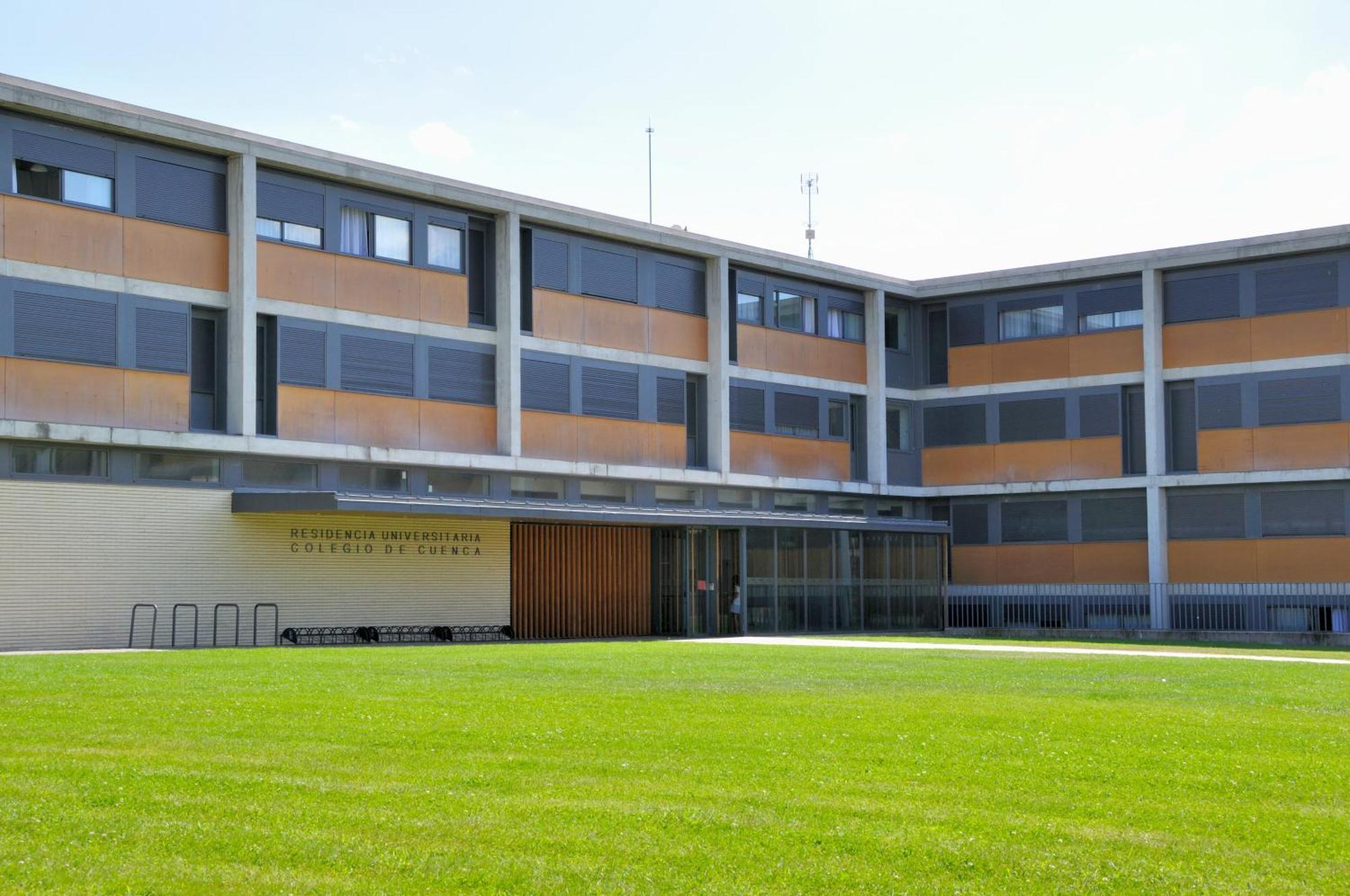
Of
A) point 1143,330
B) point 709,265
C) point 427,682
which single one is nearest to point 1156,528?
point 1143,330

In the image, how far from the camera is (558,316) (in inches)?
1517

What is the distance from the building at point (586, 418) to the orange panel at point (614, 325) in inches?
3.2

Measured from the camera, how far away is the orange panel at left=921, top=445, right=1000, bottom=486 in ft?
156

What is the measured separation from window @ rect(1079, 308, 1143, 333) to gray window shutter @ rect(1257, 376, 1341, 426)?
3858mm

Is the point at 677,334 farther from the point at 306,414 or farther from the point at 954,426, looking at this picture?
the point at 306,414

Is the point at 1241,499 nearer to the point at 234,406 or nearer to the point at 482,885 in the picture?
the point at 234,406

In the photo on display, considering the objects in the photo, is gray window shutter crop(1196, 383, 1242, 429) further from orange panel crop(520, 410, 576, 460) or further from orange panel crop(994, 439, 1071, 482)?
orange panel crop(520, 410, 576, 460)

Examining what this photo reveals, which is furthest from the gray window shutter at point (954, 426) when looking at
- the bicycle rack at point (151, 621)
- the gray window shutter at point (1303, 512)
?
the bicycle rack at point (151, 621)

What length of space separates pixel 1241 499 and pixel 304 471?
24143mm

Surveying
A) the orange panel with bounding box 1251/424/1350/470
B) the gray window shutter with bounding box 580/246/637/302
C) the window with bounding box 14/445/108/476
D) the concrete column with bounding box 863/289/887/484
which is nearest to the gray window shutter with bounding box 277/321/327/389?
the window with bounding box 14/445/108/476

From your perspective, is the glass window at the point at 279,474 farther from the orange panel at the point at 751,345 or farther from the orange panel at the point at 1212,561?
the orange panel at the point at 1212,561

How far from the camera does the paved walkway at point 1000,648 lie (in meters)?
26.6

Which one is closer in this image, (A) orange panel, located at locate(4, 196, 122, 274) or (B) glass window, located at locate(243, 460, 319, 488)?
(A) orange panel, located at locate(4, 196, 122, 274)

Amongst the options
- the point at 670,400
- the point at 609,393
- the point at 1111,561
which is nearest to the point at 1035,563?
the point at 1111,561
